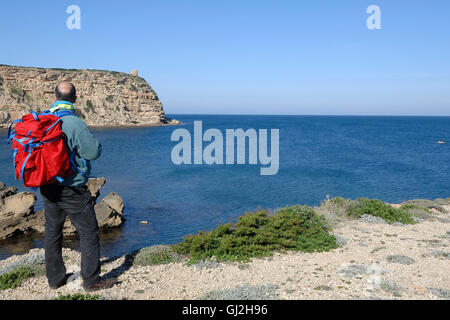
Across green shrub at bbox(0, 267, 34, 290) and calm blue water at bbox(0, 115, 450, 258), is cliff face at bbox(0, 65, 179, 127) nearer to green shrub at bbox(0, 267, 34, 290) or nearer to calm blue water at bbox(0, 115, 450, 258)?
calm blue water at bbox(0, 115, 450, 258)

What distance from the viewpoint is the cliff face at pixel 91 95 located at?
80500 mm

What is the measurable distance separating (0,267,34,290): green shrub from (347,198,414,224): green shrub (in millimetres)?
10195

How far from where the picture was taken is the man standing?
5.20 meters

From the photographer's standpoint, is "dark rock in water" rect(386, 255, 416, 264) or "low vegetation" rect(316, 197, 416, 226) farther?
"low vegetation" rect(316, 197, 416, 226)

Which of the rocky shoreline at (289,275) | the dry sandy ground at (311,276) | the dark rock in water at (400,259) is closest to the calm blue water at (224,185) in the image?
the rocky shoreline at (289,275)

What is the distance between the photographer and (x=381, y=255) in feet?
27.7

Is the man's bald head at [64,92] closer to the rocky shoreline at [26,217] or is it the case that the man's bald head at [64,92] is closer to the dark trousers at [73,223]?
the dark trousers at [73,223]

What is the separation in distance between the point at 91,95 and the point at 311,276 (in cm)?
9783

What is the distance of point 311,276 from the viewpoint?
6871 millimetres

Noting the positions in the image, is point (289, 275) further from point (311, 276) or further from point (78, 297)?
point (78, 297)

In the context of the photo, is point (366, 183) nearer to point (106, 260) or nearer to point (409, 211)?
point (409, 211)

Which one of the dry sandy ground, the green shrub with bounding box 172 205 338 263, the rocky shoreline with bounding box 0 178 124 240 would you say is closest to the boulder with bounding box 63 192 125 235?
the rocky shoreline with bounding box 0 178 124 240

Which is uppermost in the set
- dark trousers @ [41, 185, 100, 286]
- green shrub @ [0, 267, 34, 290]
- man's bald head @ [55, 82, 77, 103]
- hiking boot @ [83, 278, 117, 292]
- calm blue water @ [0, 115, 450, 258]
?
man's bald head @ [55, 82, 77, 103]

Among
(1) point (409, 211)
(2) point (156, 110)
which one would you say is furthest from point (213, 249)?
(2) point (156, 110)
